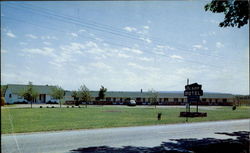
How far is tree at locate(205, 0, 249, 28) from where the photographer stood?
1061 cm

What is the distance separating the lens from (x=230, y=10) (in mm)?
11422

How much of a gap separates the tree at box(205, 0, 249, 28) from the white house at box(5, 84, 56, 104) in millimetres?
65188

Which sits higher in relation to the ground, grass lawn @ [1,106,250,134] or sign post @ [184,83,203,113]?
sign post @ [184,83,203,113]

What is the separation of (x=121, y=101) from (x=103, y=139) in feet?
240

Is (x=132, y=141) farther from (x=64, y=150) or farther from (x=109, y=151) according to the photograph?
(x=64, y=150)

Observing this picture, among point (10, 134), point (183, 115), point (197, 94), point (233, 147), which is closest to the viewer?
point (233, 147)

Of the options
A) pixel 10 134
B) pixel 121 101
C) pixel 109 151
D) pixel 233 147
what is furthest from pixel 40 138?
pixel 121 101

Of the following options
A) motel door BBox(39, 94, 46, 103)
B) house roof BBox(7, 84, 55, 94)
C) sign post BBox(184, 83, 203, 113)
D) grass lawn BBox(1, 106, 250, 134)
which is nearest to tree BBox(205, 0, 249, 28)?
grass lawn BBox(1, 106, 250, 134)

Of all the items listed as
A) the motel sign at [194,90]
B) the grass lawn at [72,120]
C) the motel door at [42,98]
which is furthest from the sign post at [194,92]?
the motel door at [42,98]

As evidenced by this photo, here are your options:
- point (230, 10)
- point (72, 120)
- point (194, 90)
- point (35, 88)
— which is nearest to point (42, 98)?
point (35, 88)

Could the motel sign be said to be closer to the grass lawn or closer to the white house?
the grass lawn

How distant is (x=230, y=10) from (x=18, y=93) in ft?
227

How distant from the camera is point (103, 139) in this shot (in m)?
13.9

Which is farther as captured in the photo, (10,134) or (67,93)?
(67,93)
